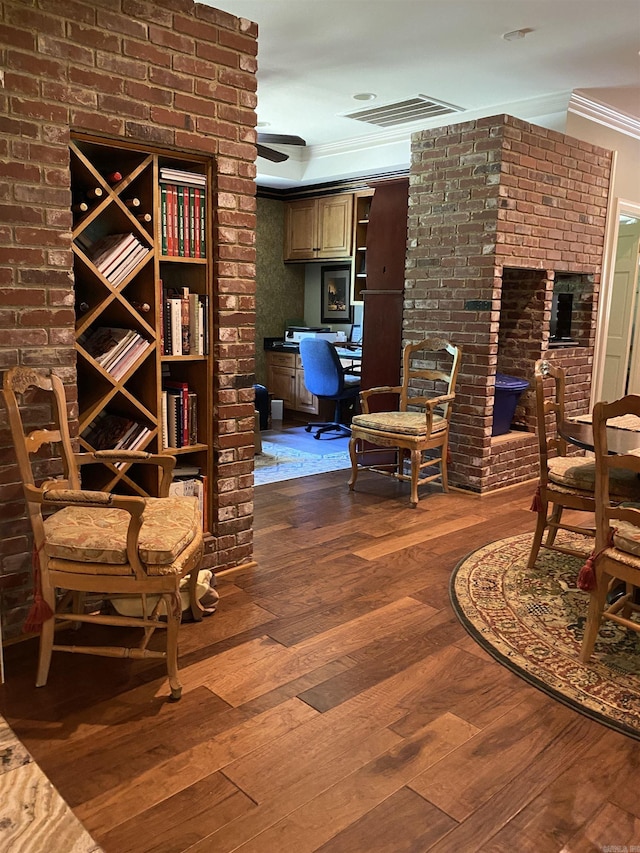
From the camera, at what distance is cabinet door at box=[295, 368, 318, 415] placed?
23.5 feet

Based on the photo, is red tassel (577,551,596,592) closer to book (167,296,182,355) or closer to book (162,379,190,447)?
book (162,379,190,447)

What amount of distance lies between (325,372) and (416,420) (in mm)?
1833

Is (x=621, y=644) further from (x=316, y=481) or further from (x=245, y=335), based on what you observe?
(x=316, y=481)

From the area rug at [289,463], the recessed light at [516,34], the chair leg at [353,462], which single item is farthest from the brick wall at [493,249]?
the area rug at [289,463]

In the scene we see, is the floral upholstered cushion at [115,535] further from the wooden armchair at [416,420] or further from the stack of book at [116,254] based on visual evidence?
the wooden armchair at [416,420]

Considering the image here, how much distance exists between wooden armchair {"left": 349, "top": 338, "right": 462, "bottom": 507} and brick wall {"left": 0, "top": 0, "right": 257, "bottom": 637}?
5.39 ft

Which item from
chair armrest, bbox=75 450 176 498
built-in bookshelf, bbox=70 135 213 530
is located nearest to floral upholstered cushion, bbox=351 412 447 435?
built-in bookshelf, bbox=70 135 213 530

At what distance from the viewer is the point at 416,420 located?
14.4 feet

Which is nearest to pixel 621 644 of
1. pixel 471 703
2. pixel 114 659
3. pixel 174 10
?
pixel 471 703

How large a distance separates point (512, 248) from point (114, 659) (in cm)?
339

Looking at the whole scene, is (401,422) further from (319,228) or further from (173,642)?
(319,228)

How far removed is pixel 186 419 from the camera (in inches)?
118

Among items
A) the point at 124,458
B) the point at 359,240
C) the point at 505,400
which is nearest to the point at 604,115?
the point at 505,400

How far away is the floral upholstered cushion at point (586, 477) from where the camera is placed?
9.67ft
